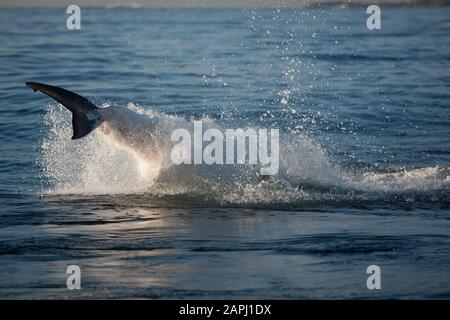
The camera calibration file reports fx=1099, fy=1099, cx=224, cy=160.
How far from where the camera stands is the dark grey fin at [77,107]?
647 inches

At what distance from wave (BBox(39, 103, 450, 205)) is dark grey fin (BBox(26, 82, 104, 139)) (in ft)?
4.62

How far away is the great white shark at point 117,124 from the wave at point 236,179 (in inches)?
9.4

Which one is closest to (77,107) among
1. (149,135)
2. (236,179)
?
(149,135)

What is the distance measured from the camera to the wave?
17344 millimetres

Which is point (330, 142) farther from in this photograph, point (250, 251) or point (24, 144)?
point (250, 251)

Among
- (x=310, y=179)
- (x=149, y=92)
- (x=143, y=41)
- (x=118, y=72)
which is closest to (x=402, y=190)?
(x=310, y=179)

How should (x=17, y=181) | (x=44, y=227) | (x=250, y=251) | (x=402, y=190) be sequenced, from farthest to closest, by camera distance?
(x=17, y=181)
(x=402, y=190)
(x=44, y=227)
(x=250, y=251)

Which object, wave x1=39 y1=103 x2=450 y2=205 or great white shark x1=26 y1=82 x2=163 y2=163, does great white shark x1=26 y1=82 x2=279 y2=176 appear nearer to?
great white shark x1=26 y1=82 x2=163 y2=163

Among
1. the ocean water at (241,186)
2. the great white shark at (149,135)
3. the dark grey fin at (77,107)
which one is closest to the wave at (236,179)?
the ocean water at (241,186)

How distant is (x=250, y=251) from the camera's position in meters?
13.9

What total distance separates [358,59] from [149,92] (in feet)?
29.4

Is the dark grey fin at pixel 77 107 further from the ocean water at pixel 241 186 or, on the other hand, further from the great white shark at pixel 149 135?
the ocean water at pixel 241 186

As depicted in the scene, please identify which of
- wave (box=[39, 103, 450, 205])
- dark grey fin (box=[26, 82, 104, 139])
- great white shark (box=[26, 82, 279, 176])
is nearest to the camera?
dark grey fin (box=[26, 82, 104, 139])

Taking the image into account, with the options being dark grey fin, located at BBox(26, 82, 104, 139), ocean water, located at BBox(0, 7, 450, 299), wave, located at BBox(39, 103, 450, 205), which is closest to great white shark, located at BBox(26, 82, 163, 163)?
dark grey fin, located at BBox(26, 82, 104, 139)
